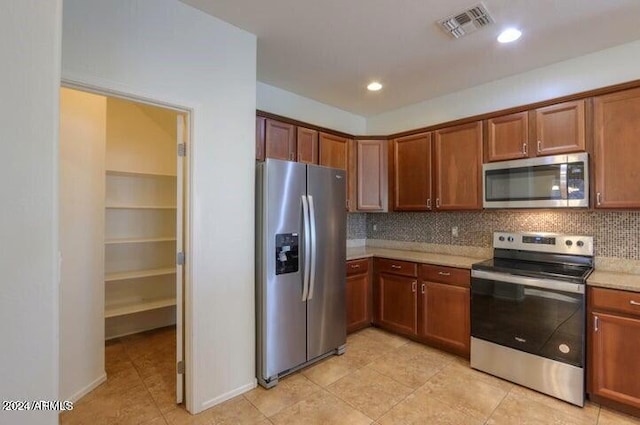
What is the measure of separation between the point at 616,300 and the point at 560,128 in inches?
54.0

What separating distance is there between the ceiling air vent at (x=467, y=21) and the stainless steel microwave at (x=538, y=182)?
121 centimetres

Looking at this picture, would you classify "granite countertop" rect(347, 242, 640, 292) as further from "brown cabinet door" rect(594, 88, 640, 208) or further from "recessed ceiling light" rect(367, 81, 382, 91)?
"recessed ceiling light" rect(367, 81, 382, 91)

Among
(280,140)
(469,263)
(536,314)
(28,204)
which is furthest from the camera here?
(280,140)

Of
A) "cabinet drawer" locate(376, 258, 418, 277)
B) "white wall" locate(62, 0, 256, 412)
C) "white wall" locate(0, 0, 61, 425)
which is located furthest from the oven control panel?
"white wall" locate(0, 0, 61, 425)

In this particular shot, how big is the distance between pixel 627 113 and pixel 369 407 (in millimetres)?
2842

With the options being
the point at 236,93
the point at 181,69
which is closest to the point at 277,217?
the point at 236,93

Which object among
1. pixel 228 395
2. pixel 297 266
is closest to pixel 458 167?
pixel 297 266

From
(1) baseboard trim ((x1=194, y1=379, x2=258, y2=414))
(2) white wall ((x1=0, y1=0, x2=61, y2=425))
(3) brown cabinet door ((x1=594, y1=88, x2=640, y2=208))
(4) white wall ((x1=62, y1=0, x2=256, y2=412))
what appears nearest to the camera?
→ (2) white wall ((x1=0, y1=0, x2=61, y2=425))

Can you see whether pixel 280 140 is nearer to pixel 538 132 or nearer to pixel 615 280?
pixel 538 132

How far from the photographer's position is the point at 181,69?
2016 mm

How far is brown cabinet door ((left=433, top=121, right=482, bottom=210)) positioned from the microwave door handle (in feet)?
2.08

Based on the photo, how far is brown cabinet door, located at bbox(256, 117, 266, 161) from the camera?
2.83 metres

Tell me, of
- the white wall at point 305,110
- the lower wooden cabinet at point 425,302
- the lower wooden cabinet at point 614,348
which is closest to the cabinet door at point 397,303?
the lower wooden cabinet at point 425,302

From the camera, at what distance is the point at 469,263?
289cm
